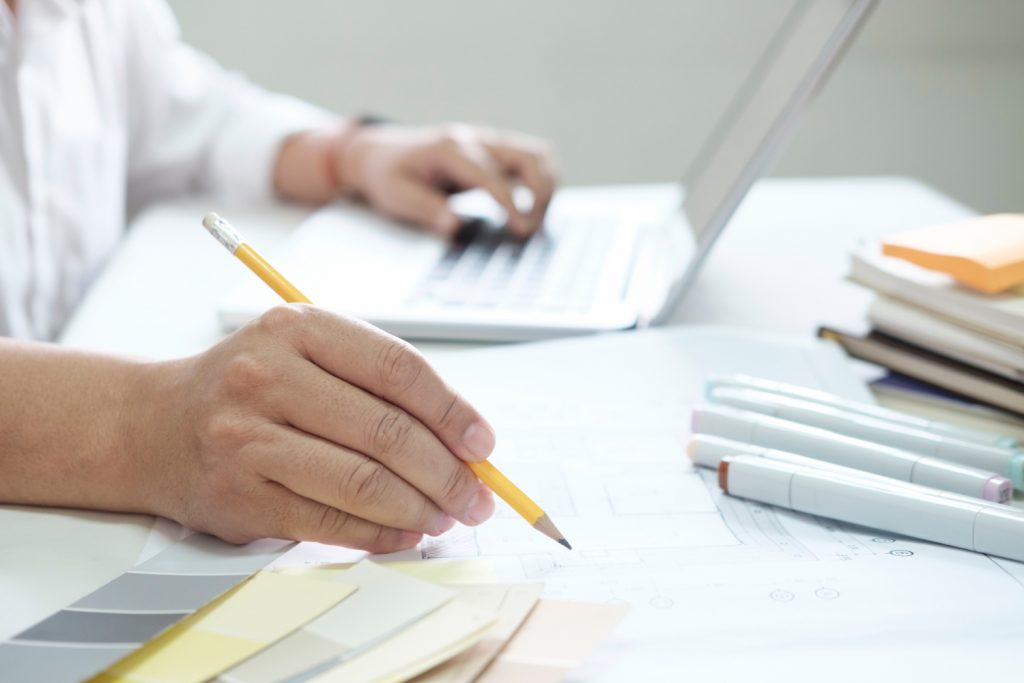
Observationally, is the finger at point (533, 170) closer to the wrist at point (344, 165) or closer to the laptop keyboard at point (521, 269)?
the laptop keyboard at point (521, 269)

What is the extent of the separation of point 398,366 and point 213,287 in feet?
1.45

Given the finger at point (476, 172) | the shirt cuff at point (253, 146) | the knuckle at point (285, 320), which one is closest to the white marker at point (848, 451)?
the knuckle at point (285, 320)

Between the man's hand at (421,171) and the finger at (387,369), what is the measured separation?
1.69 ft

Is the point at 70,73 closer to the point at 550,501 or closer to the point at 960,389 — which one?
the point at 550,501

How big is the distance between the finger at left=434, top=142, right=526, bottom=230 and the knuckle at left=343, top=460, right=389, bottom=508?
545 mm

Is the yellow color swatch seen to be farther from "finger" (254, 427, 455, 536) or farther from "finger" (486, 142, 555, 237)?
"finger" (486, 142, 555, 237)

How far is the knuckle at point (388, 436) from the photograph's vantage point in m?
0.48

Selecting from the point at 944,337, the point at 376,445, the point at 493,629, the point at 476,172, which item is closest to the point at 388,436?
the point at 376,445

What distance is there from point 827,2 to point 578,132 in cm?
141

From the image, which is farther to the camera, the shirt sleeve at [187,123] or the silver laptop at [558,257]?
the shirt sleeve at [187,123]

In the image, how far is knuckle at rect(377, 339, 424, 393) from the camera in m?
0.48

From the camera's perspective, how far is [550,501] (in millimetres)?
541

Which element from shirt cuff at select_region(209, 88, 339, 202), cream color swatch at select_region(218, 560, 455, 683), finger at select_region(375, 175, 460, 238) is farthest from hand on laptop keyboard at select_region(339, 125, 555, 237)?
cream color swatch at select_region(218, 560, 455, 683)

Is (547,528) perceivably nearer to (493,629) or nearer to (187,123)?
(493,629)
